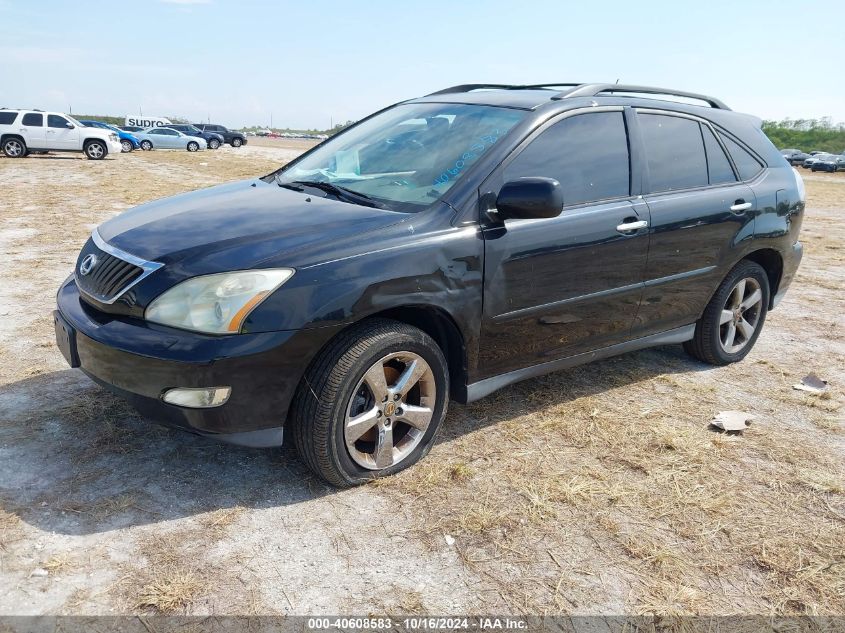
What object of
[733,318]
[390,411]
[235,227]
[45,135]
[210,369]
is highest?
[45,135]

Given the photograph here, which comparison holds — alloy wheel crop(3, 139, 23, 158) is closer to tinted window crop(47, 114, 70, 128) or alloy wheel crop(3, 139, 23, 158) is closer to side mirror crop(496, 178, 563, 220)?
tinted window crop(47, 114, 70, 128)

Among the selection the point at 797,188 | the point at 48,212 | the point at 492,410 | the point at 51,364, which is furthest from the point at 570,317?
the point at 48,212

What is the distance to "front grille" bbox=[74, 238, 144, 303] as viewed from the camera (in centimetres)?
292

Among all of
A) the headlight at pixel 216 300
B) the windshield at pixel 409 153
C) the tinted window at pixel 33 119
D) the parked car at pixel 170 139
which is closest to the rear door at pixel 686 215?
the windshield at pixel 409 153

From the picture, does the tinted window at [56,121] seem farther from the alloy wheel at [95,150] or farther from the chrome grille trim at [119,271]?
the chrome grille trim at [119,271]

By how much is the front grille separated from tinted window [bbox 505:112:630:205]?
1.76m

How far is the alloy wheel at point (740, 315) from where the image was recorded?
4777 millimetres

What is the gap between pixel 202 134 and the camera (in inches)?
1597

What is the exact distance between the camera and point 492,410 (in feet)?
13.1

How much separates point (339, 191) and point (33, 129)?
993 inches

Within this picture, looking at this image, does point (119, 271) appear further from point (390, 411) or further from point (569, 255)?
point (569, 255)

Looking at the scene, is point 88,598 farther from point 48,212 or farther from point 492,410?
point 48,212

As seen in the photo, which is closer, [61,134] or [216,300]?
[216,300]

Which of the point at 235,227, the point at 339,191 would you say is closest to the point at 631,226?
the point at 339,191
